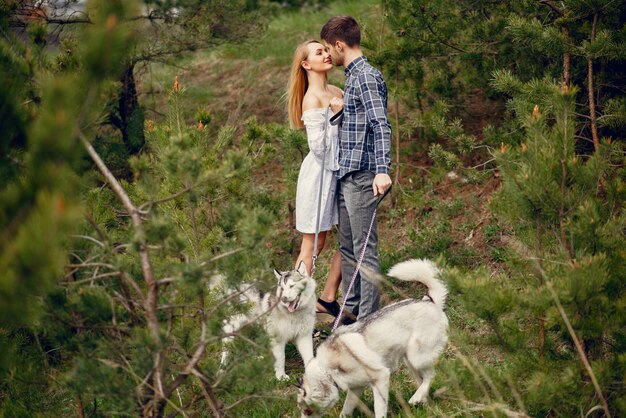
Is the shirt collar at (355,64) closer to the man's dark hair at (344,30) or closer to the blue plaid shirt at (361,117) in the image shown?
the blue plaid shirt at (361,117)

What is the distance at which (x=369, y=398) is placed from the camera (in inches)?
186

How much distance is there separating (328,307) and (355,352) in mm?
1798

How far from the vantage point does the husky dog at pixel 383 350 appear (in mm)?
4336

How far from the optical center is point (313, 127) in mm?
5500

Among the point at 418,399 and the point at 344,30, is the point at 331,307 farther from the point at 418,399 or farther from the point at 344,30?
the point at 344,30

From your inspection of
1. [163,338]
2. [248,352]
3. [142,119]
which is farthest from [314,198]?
[142,119]

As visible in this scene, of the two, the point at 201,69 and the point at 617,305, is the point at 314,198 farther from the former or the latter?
the point at 201,69

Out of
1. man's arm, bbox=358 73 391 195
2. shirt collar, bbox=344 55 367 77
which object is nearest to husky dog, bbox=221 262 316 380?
man's arm, bbox=358 73 391 195

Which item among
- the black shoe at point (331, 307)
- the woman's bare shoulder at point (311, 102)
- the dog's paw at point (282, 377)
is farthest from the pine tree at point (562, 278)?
the black shoe at point (331, 307)

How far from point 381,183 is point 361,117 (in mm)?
642

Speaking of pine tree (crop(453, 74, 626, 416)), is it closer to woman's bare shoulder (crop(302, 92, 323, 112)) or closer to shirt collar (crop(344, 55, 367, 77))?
shirt collar (crop(344, 55, 367, 77))

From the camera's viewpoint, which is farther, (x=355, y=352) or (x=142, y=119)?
(x=142, y=119)

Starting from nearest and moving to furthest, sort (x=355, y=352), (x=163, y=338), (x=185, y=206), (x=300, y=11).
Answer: (x=163, y=338), (x=355, y=352), (x=185, y=206), (x=300, y=11)

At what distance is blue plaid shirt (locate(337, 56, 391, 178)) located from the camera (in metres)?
5.15
